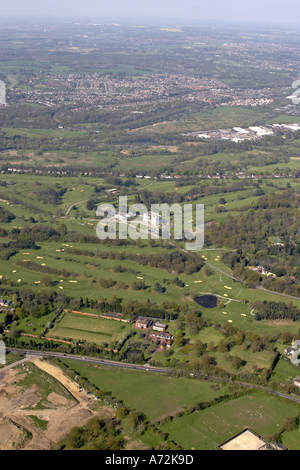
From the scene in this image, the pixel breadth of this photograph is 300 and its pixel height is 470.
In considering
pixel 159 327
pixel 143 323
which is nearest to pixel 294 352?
pixel 159 327

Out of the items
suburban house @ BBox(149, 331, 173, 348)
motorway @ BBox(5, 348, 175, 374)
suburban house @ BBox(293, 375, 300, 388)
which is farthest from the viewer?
suburban house @ BBox(149, 331, 173, 348)

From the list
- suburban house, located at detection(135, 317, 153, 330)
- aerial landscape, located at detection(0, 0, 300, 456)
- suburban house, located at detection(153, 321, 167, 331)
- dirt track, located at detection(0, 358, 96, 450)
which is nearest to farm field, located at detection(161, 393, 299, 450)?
aerial landscape, located at detection(0, 0, 300, 456)

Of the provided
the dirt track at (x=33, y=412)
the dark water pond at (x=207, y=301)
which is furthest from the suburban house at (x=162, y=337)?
the dirt track at (x=33, y=412)

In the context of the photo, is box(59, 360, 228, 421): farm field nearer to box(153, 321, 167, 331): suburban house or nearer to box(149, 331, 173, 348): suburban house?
box(149, 331, 173, 348): suburban house

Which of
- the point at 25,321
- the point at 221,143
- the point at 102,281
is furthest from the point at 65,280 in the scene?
the point at 221,143

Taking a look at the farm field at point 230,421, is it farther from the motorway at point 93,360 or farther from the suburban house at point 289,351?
the suburban house at point 289,351

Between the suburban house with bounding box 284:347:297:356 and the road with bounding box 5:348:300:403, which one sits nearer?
the road with bounding box 5:348:300:403
